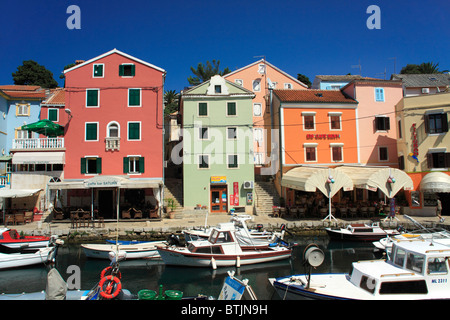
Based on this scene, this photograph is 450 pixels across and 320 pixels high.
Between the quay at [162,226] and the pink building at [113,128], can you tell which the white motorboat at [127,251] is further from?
the pink building at [113,128]

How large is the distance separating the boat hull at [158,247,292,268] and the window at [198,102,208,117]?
15923 millimetres

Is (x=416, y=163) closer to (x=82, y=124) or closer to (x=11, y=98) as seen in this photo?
(x=82, y=124)

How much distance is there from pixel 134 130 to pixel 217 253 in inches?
631

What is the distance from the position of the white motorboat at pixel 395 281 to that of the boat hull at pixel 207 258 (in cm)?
627

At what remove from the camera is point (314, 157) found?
31.5 meters

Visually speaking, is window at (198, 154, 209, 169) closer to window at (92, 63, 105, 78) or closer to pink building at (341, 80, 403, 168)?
window at (92, 63, 105, 78)

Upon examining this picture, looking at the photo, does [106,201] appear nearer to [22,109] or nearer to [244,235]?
[244,235]

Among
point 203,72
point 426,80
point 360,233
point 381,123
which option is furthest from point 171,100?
point 360,233

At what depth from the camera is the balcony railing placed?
27688 mm

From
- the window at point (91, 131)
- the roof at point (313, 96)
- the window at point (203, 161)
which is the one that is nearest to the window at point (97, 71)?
the window at point (91, 131)

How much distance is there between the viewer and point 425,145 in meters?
28.6

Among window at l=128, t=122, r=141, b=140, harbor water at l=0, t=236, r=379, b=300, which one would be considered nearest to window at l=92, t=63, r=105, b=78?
window at l=128, t=122, r=141, b=140

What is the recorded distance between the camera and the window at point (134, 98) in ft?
95.4
